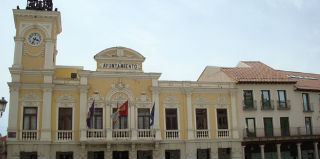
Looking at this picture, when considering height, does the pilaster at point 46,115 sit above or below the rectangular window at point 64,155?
above

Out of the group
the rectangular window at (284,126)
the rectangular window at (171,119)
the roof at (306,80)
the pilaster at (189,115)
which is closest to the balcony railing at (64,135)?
the rectangular window at (171,119)

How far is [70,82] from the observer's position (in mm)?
25375

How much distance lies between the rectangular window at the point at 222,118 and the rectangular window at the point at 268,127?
156 inches

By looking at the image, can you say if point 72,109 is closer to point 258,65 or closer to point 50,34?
point 50,34

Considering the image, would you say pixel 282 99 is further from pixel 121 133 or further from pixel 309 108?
pixel 121 133

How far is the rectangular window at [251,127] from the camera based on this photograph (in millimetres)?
28966

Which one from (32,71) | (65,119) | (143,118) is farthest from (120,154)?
(32,71)

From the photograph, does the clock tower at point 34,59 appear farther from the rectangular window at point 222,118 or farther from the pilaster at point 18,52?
the rectangular window at point 222,118

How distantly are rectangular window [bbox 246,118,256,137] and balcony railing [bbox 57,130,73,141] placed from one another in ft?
49.0

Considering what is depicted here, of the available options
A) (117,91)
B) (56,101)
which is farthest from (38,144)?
(117,91)

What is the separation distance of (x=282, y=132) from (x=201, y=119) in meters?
7.97

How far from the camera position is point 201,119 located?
27797 millimetres

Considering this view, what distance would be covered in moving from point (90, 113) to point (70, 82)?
319 cm

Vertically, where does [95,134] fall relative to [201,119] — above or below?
below
